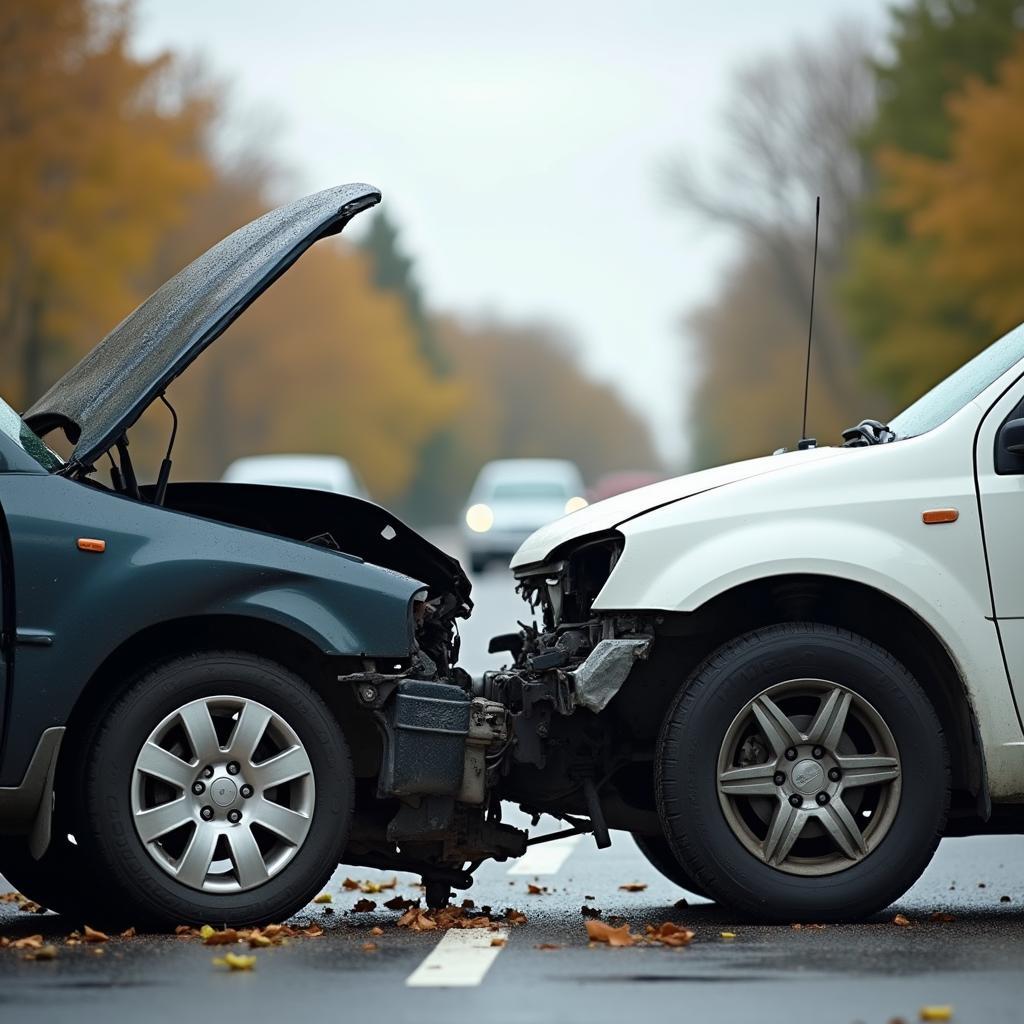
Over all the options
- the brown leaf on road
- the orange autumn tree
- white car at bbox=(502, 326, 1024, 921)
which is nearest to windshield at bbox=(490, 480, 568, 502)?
the orange autumn tree

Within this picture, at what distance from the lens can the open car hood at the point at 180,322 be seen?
6453 millimetres

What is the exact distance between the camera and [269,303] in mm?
65188

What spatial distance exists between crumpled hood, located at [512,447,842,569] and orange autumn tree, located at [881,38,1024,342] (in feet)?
103

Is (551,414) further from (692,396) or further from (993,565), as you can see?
(993,565)

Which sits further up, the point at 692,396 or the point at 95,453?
the point at 692,396

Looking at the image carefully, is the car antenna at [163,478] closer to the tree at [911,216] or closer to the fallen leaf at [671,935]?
the fallen leaf at [671,935]

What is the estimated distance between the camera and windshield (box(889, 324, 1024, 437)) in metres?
6.79

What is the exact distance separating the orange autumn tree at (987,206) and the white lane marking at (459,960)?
1269 inches

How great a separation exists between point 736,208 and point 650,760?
5706 cm

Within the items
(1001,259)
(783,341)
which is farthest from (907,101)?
(783,341)

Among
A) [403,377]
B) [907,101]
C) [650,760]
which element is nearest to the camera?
[650,760]

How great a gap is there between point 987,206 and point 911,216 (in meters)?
10.5

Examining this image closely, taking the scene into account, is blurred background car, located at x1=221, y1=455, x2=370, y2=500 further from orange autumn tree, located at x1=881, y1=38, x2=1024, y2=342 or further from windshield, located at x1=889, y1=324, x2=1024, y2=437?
windshield, located at x1=889, y1=324, x2=1024, y2=437

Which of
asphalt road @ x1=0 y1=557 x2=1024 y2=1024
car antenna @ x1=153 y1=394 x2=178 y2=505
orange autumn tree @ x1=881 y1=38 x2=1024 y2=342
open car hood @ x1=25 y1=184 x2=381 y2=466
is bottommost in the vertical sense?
asphalt road @ x1=0 y1=557 x2=1024 y2=1024
